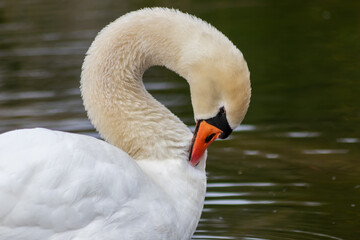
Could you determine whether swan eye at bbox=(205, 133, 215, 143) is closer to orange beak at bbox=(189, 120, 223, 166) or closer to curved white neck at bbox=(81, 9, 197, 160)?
orange beak at bbox=(189, 120, 223, 166)

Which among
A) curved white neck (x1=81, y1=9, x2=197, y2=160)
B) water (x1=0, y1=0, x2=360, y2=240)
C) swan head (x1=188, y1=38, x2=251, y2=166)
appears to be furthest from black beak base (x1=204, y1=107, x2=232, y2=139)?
water (x1=0, y1=0, x2=360, y2=240)

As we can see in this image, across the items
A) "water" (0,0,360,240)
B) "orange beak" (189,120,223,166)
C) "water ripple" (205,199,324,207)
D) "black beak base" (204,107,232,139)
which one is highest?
"black beak base" (204,107,232,139)

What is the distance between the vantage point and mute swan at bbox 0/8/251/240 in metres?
4.18

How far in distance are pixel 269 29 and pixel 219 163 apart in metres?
6.41

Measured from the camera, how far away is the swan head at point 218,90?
15.2 ft

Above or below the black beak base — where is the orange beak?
below

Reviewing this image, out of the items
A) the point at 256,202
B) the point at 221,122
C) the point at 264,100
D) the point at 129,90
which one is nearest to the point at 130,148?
the point at 129,90

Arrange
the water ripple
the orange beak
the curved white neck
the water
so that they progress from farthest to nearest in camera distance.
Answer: the water ripple < the water < the curved white neck < the orange beak

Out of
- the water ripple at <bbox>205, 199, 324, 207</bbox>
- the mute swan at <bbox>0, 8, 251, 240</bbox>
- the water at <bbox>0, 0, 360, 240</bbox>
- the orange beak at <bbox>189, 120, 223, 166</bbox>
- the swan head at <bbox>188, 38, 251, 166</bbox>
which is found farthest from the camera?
the water ripple at <bbox>205, 199, 324, 207</bbox>

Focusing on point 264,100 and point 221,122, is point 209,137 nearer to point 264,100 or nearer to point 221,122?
point 221,122

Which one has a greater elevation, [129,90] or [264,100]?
[129,90]

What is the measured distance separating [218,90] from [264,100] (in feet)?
14.8

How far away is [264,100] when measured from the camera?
9180mm

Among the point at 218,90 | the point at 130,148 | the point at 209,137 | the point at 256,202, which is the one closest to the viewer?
the point at 218,90
